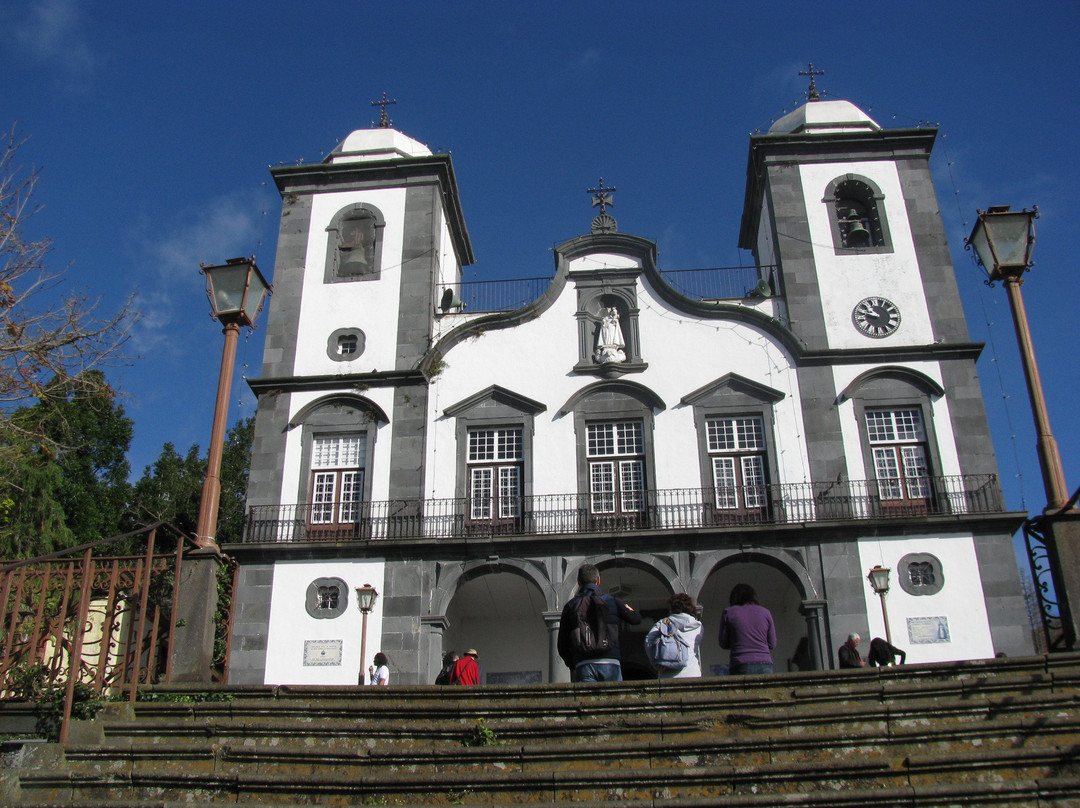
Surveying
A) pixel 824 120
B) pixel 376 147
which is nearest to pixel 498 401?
pixel 376 147

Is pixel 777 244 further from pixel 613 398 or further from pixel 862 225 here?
pixel 613 398

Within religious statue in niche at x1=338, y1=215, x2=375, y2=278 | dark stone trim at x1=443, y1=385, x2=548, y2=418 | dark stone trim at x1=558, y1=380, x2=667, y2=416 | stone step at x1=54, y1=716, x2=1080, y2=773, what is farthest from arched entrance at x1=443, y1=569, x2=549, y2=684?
stone step at x1=54, y1=716, x2=1080, y2=773

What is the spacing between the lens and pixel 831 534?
718 inches

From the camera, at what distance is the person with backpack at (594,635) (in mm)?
8789

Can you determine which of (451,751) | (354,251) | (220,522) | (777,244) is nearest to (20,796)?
(451,751)

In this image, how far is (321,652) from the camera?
59.2 ft

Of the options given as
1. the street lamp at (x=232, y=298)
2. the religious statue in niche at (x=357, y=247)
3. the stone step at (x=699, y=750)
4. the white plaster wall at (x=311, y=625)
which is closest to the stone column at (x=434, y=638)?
the white plaster wall at (x=311, y=625)

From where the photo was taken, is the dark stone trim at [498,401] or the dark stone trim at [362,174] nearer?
the dark stone trim at [498,401]

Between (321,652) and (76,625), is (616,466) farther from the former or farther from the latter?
(76,625)

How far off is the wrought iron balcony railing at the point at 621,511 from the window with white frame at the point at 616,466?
43 mm

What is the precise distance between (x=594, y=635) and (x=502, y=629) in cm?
1223

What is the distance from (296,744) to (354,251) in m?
16.1

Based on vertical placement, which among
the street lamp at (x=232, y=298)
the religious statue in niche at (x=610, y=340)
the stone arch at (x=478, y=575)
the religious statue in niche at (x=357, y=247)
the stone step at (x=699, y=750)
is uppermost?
the religious statue in niche at (x=357, y=247)

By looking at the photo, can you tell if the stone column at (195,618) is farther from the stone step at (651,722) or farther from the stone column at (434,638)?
the stone column at (434,638)
